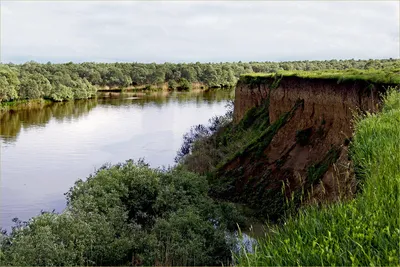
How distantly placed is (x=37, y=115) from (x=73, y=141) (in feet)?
58.3

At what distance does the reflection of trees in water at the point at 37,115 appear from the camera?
4550 cm

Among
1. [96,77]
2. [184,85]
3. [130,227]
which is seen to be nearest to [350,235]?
[130,227]

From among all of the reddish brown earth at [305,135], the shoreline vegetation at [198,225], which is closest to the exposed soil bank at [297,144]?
the reddish brown earth at [305,135]

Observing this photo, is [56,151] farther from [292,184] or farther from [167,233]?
[167,233]

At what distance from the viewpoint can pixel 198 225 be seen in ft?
46.1

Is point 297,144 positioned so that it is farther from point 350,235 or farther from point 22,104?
point 22,104

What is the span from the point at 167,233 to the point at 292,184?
833 cm

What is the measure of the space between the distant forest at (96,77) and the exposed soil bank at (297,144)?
43531mm

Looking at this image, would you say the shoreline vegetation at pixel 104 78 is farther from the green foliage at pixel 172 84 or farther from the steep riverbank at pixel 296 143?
the steep riverbank at pixel 296 143

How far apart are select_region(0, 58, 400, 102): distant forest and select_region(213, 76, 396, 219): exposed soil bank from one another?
43531mm

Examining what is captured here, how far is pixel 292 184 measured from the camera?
2012cm

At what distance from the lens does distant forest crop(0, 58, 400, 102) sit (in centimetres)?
6419

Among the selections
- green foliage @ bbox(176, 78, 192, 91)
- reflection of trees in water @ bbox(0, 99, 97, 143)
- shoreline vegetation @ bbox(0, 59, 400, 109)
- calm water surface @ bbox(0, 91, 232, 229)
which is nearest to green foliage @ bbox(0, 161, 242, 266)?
calm water surface @ bbox(0, 91, 232, 229)

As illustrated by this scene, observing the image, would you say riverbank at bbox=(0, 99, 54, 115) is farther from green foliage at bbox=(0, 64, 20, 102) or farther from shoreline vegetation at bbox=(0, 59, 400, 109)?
green foliage at bbox=(0, 64, 20, 102)
